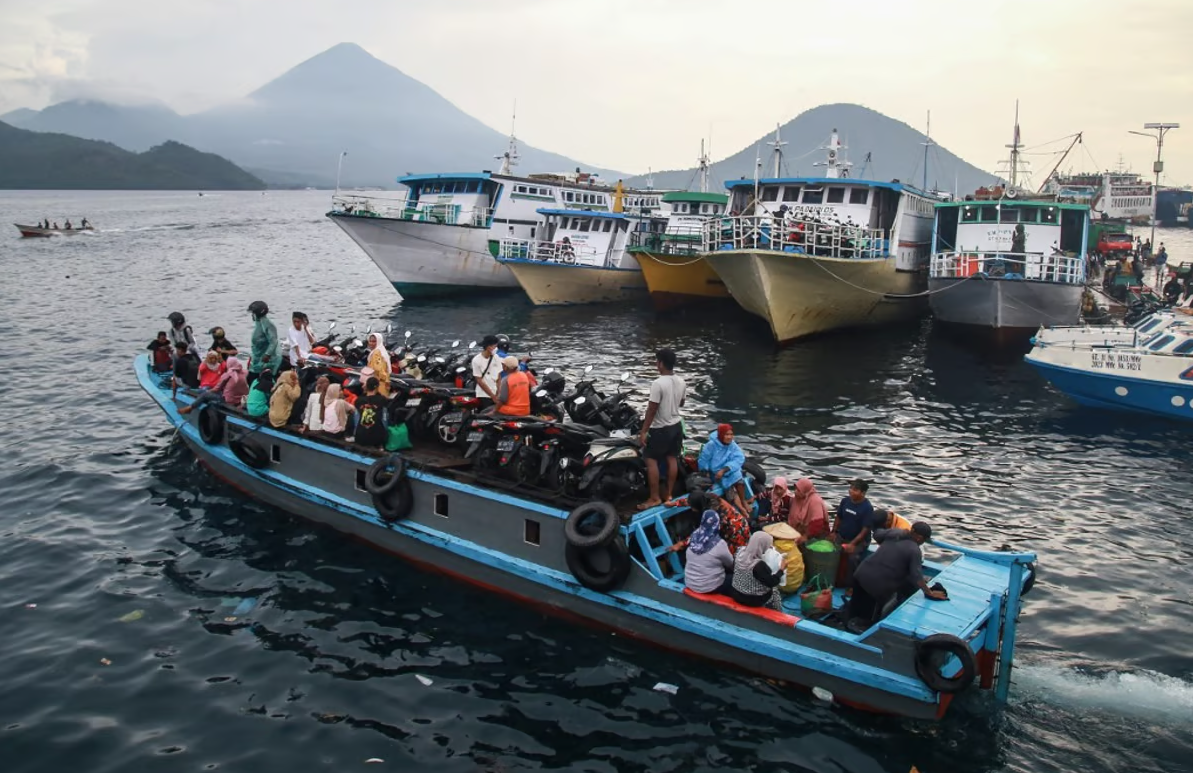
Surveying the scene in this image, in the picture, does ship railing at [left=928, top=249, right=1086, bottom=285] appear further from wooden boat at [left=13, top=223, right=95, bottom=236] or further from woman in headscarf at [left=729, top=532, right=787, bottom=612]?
wooden boat at [left=13, top=223, right=95, bottom=236]

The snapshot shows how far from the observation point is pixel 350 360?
17375mm

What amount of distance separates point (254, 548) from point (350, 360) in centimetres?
560

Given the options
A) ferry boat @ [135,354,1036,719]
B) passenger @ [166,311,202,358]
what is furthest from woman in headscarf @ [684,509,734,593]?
passenger @ [166,311,202,358]

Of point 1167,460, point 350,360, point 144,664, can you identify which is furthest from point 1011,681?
point 350,360

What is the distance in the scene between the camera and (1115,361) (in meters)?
20.8

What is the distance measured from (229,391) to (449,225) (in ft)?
92.9

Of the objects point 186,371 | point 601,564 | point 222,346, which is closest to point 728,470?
point 601,564

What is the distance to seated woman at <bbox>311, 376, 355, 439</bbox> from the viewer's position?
1295 cm

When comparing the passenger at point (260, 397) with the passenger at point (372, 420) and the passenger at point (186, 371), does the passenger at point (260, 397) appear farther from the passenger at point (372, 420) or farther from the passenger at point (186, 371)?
the passenger at point (186, 371)

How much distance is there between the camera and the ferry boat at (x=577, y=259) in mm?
39812

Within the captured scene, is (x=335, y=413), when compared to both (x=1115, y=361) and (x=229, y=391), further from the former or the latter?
(x=1115, y=361)

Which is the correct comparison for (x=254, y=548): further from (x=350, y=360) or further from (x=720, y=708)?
(x=720, y=708)

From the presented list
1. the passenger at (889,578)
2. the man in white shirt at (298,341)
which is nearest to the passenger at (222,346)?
the man in white shirt at (298,341)

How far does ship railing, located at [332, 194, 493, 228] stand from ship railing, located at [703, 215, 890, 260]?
1578cm
